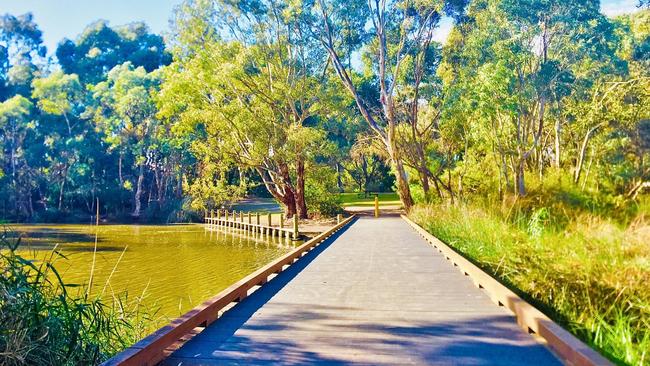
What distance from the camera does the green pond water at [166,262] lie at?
10125 millimetres

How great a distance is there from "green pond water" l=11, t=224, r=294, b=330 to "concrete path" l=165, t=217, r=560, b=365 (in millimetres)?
1770

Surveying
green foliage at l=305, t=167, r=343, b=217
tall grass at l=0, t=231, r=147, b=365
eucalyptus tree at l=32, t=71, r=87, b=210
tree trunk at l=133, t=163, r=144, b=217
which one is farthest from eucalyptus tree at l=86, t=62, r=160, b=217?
tall grass at l=0, t=231, r=147, b=365

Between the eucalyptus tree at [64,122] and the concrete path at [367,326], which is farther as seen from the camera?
the eucalyptus tree at [64,122]

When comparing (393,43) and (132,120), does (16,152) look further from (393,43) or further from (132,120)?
(393,43)

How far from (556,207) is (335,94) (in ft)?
39.7

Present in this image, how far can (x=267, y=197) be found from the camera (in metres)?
52.9

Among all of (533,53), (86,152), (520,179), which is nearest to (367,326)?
(520,179)

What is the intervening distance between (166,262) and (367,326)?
12.1m

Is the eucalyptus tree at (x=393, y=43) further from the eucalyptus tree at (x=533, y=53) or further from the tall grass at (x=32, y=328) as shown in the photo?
the tall grass at (x=32, y=328)

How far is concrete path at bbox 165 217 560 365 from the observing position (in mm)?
3672

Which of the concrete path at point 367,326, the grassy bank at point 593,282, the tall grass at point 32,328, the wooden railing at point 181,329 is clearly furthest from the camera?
the grassy bank at point 593,282

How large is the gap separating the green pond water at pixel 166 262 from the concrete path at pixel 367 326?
1.77 m

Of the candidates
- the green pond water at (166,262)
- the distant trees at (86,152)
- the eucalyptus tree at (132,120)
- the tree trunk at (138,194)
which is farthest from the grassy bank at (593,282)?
the tree trunk at (138,194)

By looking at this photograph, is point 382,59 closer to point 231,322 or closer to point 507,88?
point 507,88
